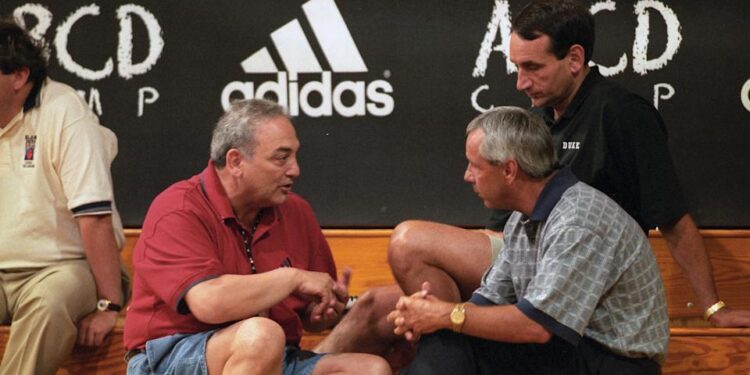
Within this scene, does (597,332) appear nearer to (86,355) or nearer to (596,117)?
(596,117)

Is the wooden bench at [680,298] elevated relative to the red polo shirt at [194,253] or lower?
lower

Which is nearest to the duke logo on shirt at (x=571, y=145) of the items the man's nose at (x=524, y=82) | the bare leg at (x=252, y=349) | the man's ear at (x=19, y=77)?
the man's nose at (x=524, y=82)

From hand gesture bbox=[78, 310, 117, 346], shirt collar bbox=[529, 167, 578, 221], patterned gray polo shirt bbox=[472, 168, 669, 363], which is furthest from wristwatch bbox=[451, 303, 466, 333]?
hand gesture bbox=[78, 310, 117, 346]

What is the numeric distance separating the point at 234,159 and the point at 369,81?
48.5 inches

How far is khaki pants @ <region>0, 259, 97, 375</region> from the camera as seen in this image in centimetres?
389

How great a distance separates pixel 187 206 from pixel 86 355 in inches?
36.9

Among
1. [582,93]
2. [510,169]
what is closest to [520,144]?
[510,169]

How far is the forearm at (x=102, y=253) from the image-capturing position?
4.07 m

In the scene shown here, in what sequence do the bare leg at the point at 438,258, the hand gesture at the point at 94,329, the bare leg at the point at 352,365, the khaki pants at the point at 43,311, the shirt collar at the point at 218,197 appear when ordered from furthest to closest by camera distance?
1. the hand gesture at the point at 94,329
2. the khaki pants at the point at 43,311
3. the bare leg at the point at 438,258
4. the shirt collar at the point at 218,197
5. the bare leg at the point at 352,365

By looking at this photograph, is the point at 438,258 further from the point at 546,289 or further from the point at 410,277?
the point at 546,289

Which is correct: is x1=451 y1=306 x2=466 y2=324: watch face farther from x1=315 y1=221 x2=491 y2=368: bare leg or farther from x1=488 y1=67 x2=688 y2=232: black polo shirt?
x1=488 y1=67 x2=688 y2=232: black polo shirt

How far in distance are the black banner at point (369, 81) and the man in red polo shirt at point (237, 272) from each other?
1.00 metres

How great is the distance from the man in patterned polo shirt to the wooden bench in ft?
1.89

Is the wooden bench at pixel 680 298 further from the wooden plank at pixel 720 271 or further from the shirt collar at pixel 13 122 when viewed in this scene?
the shirt collar at pixel 13 122
